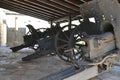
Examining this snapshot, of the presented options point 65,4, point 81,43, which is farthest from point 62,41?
point 65,4

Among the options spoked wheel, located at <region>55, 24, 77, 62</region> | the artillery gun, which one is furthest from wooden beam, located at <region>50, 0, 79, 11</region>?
spoked wheel, located at <region>55, 24, 77, 62</region>

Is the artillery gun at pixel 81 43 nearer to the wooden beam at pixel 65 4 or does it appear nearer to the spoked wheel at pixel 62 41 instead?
the spoked wheel at pixel 62 41

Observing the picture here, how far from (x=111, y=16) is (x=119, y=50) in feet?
1.97

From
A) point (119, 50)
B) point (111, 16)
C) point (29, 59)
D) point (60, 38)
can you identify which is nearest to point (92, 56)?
point (119, 50)

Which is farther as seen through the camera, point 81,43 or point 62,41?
point 62,41

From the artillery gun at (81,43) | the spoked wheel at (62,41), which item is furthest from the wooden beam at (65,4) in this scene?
the spoked wheel at (62,41)

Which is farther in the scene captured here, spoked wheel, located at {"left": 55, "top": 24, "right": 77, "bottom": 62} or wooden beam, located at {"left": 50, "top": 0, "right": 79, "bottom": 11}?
wooden beam, located at {"left": 50, "top": 0, "right": 79, "bottom": 11}

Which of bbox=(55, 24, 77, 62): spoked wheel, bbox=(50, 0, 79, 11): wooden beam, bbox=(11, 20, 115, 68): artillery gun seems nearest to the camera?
bbox=(11, 20, 115, 68): artillery gun

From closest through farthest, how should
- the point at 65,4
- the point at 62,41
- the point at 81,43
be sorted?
1. the point at 81,43
2. the point at 62,41
3. the point at 65,4

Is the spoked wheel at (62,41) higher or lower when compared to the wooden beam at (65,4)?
lower

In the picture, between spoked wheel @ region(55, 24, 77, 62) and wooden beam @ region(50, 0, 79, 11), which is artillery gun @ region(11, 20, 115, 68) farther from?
wooden beam @ region(50, 0, 79, 11)

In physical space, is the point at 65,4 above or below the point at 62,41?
above

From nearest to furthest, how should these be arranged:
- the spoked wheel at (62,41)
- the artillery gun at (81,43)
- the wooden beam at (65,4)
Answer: the artillery gun at (81,43) < the spoked wheel at (62,41) < the wooden beam at (65,4)

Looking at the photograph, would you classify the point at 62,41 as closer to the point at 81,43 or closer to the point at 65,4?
the point at 81,43
